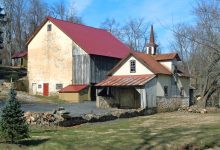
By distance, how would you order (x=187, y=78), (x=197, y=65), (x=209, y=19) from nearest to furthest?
(x=209, y=19) < (x=187, y=78) < (x=197, y=65)

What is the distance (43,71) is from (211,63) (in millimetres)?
22691

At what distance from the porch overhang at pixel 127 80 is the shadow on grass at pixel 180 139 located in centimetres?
1695

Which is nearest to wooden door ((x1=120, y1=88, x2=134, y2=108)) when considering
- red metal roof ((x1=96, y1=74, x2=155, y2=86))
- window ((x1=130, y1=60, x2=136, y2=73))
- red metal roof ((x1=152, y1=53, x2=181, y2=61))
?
red metal roof ((x1=96, y1=74, x2=155, y2=86))

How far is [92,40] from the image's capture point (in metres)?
54.7

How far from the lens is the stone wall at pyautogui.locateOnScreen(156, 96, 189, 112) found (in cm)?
4238

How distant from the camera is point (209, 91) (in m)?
45.8

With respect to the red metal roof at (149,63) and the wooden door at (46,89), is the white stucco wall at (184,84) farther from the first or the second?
the wooden door at (46,89)

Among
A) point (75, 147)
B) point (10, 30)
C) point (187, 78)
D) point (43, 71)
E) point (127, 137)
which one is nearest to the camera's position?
point (75, 147)

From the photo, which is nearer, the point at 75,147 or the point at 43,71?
the point at 75,147

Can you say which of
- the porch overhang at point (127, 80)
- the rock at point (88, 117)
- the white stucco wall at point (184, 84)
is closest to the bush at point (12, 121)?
the rock at point (88, 117)

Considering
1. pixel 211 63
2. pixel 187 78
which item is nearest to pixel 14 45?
pixel 187 78

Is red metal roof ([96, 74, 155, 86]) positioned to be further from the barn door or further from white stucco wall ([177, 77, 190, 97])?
the barn door

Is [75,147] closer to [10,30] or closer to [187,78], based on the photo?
[187,78]

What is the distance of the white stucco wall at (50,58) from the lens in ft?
172
